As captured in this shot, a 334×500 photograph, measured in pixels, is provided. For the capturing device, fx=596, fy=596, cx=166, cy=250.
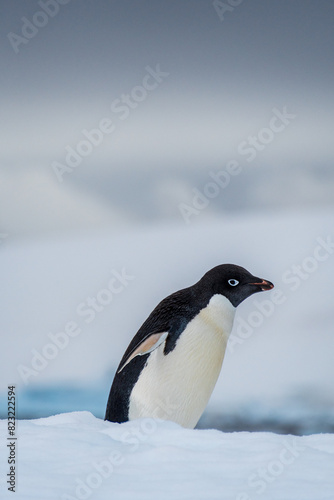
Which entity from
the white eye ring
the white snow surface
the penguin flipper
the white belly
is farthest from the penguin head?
the white snow surface

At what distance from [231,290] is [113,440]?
1.66 m

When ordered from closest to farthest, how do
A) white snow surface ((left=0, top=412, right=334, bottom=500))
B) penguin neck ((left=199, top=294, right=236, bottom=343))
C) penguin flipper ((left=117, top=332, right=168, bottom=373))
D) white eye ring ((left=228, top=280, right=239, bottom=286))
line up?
white snow surface ((left=0, top=412, right=334, bottom=500)) < penguin flipper ((left=117, top=332, right=168, bottom=373)) < penguin neck ((left=199, top=294, right=236, bottom=343)) < white eye ring ((left=228, top=280, right=239, bottom=286))

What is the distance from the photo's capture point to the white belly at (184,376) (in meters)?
3.31

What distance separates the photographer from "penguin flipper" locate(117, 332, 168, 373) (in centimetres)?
324

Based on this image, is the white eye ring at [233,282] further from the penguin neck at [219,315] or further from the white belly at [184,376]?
the white belly at [184,376]

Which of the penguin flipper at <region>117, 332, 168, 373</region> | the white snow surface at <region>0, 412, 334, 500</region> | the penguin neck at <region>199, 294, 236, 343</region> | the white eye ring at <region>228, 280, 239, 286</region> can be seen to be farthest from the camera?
the white eye ring at <region>228, 280, 239, 286</region>

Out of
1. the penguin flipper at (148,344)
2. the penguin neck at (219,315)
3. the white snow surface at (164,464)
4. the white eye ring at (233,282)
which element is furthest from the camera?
the white eye ring at (233,282)

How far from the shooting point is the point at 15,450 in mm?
1907

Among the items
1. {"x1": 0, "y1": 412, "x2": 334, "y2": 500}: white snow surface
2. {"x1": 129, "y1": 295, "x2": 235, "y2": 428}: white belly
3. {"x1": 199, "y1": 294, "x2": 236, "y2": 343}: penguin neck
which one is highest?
{"x1": 199, "y1": 294, "x2": 236, "y2": 343}: penguin neck

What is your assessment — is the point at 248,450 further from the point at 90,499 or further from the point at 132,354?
the point at 132,354

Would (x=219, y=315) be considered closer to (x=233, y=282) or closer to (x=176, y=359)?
(x=233, y=282)

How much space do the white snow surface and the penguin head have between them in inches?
56.7

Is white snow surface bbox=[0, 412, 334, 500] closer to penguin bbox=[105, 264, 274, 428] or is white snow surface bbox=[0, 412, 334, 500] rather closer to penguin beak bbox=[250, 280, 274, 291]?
penguin bbox=[105, 264, 274, 428]

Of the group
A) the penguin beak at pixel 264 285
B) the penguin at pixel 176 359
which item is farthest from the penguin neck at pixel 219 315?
the penguin beak at pixel 264 285
